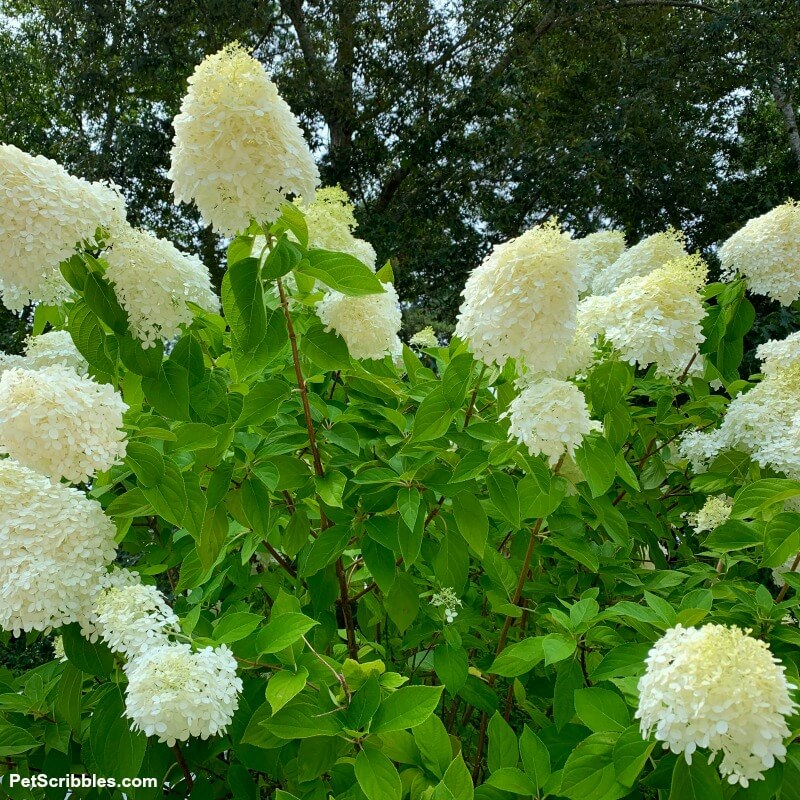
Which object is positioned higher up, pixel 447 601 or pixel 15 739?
pixel 447 601

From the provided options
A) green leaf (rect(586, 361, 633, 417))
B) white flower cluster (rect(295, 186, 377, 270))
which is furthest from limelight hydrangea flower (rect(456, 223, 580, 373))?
white flower cluster (rect(295, 186, 377, 270))

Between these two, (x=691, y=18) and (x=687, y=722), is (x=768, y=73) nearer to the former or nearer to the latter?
(x=691, y=18)

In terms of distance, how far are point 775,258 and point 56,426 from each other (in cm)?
223

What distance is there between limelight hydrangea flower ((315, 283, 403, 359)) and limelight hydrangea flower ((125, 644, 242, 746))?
2.88ft

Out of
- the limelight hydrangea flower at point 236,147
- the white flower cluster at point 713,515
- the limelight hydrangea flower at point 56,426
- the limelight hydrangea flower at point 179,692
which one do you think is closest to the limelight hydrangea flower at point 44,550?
the limelight hydrangea flower at point 56,426

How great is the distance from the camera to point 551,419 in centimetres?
177

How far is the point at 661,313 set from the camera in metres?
2.13

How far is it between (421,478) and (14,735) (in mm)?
1296

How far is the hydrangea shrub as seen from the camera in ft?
5.29

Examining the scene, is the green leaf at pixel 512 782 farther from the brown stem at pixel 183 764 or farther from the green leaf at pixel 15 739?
the green leaf at pixel 15 739

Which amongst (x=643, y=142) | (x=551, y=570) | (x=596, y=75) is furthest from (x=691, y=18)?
(x=551, y=570)

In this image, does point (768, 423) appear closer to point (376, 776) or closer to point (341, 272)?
point (341, 272)

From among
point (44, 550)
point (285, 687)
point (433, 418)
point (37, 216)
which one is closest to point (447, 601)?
→ point (433, 418)

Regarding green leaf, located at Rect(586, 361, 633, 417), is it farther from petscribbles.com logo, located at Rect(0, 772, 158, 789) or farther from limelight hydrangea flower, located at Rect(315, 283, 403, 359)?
petscribbles.com logo, located at Rect(0, 772, 158, 789)
